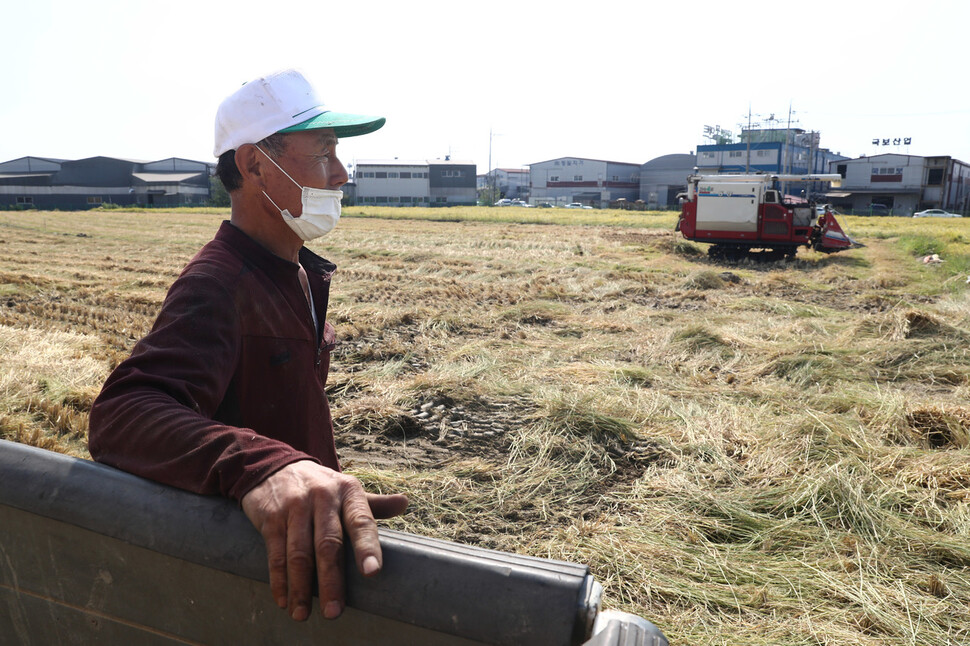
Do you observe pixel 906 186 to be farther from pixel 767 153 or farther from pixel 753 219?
pixel 753 219

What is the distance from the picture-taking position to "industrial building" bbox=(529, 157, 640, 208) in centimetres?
8444

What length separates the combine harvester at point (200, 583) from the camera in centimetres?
87

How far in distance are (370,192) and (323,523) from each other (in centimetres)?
8095

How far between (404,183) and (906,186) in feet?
169

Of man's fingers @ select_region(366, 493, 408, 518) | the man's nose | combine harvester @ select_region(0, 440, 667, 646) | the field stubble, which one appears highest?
the man's nose

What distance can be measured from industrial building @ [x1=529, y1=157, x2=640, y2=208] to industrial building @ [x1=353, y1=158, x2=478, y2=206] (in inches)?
450

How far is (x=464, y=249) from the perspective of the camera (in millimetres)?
19797

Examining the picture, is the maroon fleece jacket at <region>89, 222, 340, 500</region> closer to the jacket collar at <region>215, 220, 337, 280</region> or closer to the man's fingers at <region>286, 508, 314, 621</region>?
the jacket collar at <region>215, 220, 337, 280</region>

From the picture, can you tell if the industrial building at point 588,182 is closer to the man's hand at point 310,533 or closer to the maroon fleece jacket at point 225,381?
the maroon fleece jacket at point 225,381

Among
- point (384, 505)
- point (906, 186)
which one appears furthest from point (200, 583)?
point (906, 186)

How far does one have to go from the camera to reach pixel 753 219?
58.8ft

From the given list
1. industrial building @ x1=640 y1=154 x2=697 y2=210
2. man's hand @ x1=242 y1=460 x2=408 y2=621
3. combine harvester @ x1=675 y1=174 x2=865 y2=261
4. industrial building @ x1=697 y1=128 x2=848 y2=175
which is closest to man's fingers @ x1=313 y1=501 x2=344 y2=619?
man's hand @ x1=242 y1=460 x2=408 y2=621

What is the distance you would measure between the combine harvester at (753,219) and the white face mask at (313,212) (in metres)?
17.5

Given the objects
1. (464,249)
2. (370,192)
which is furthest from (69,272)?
(370,192)
